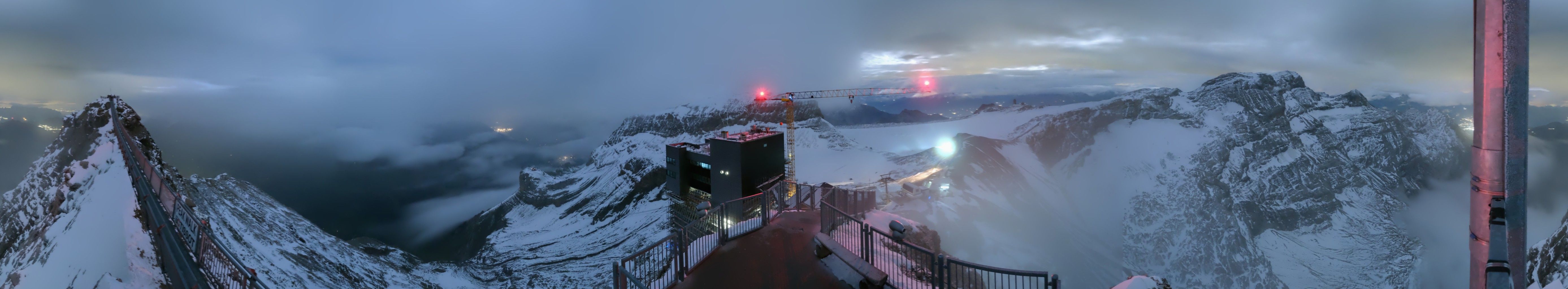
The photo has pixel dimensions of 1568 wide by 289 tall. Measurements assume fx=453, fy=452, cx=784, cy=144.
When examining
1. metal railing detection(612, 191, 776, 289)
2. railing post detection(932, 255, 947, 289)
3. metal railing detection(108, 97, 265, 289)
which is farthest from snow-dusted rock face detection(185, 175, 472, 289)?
railing post detection(932, 255, 947, 289)

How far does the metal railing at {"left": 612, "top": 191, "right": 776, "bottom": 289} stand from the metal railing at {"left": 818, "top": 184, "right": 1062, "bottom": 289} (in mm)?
2241

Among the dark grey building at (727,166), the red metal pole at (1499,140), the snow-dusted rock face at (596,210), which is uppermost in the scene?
the red metal pole at (1499,140)

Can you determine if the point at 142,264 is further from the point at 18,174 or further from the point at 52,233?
the point at 18,174

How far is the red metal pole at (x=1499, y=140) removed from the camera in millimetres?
4207

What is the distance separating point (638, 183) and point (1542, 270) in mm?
131420

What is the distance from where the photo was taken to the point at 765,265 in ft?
31.9

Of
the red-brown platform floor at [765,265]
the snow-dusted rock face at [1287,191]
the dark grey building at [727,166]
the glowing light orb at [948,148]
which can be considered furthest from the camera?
the snow-dusted rock face at [1287,191]

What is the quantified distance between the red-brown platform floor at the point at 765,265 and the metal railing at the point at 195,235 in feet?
21.5

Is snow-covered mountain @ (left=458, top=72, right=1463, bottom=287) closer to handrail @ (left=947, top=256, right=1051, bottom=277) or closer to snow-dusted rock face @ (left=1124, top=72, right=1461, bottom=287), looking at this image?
snow-dusted rock face @ (left=1124, top=72, right=1461, bottom=287)

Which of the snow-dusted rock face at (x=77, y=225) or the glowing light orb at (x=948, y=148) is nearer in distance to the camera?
the snow-dusted rock face at (x=77, y=225)

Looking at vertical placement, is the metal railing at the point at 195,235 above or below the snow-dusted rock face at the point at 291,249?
above

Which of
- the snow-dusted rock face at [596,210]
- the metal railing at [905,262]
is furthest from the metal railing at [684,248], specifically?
the snow-dusted rock face at [596,210]

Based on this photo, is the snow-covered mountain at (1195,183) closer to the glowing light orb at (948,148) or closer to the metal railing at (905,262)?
the glowing light orb at (948,148)

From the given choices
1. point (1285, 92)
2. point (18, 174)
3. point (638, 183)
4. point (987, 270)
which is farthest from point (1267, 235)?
point (638, 183)
